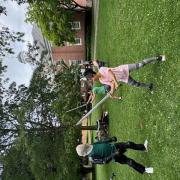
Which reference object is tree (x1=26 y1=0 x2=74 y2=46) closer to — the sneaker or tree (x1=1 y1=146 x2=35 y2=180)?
tree (x1=1 y1=146 x2=35 y2=180)

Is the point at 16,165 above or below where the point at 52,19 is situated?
below

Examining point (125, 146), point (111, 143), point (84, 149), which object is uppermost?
point (84, 149)

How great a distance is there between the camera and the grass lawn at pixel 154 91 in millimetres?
13688

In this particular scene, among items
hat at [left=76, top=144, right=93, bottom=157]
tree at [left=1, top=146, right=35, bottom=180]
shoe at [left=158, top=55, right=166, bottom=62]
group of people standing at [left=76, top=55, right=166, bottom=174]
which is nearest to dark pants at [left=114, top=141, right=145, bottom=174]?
group of people standing at [left=76, top=55, right=166, bottom=174]

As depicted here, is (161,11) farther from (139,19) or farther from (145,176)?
(145,176)

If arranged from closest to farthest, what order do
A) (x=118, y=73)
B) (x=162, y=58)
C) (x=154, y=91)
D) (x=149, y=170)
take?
1. (x=162, y=58)
2. (x=118, y=73)
3. (x=149, y=170)
4. (x=154, y=91)

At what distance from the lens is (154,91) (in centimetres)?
1602

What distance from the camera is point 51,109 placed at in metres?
30.9

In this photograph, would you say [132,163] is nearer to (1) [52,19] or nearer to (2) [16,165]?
Answer: (2) [16,165]

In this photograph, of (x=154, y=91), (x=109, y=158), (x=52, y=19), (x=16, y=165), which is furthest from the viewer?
(x=52, y=19)

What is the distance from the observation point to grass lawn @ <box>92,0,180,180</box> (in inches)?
539

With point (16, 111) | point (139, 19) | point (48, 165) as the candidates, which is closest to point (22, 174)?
point (48, 165)

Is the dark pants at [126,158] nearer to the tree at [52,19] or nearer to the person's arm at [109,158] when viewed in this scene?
the person's arm at [109,158]

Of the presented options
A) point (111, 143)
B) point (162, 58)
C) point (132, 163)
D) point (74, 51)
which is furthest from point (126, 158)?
point (74, 51)
